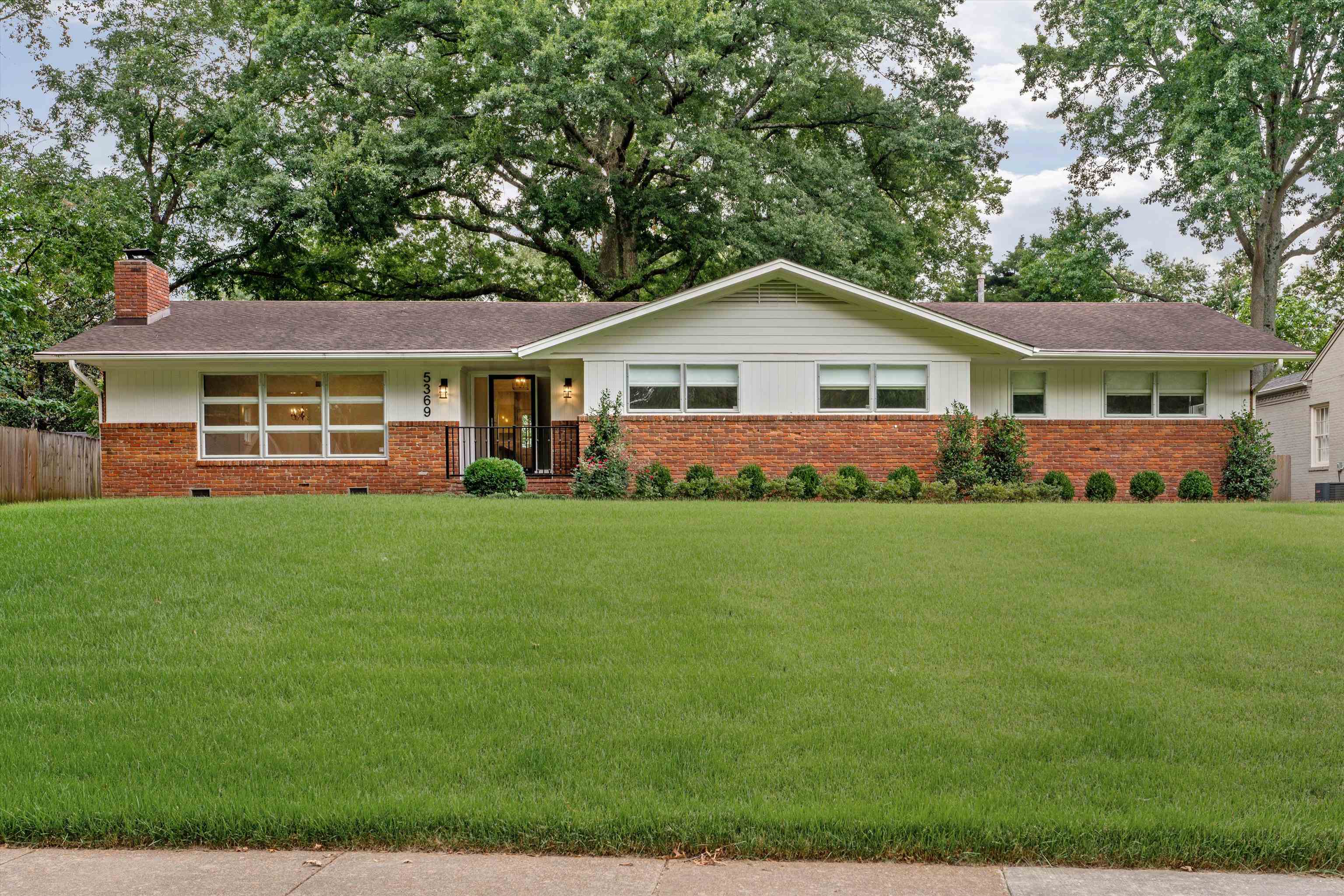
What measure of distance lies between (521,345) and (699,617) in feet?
38.3

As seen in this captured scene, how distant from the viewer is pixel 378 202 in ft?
84.4

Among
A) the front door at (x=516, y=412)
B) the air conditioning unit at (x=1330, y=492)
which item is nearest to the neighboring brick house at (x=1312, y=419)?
the air conditioning unit at (x=1330, y=492)

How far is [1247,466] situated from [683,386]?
36.6 feet

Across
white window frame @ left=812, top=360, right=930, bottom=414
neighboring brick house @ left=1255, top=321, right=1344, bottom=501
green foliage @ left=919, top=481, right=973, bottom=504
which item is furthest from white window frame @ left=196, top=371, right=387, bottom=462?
neighboring brick house @ left=1255, top=321, right=1344, bottom=501

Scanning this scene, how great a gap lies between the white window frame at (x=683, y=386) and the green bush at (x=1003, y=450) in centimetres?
467

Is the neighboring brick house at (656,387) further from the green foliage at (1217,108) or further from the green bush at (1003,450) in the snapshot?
the green foliage at (1217,108)

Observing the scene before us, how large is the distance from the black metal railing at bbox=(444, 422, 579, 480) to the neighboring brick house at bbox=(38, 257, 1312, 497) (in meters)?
0.04

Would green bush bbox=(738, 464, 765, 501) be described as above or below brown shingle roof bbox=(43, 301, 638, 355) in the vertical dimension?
below

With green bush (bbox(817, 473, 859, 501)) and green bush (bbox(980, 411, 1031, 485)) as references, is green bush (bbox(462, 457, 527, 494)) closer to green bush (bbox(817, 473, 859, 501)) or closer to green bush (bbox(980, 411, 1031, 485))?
green bush (bbox(817, 473, 859, 501))

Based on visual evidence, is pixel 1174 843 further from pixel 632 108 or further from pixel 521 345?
pixel 632 108

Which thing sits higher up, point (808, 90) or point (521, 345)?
point (808, 90)

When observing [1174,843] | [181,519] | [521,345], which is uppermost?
[521,345]

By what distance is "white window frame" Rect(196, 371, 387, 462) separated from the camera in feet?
62.9

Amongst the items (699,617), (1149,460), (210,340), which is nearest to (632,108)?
(210,340)
